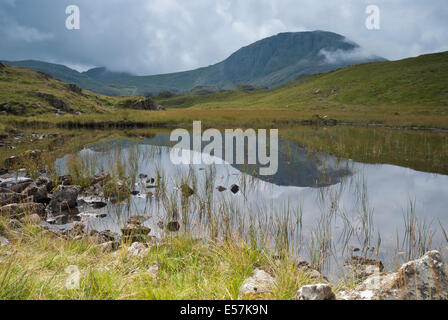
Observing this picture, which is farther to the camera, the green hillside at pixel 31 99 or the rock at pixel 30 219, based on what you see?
the green hillside at pixel 31 99

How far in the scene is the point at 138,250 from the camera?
4.77 m

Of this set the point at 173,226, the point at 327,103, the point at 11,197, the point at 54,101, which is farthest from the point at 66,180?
the point at 327,103

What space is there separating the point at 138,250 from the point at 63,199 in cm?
488

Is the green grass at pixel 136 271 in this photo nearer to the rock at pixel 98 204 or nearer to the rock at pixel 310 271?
the rock at pixel 310 271

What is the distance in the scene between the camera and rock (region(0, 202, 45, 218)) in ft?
22.4

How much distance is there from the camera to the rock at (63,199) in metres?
8.15

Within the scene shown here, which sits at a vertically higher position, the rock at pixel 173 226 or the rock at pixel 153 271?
the rock at pixel 153 271

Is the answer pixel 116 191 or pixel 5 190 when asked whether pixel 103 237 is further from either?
pixel 5 190


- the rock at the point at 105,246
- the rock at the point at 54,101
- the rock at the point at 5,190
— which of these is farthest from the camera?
the rock at the point at 54,101

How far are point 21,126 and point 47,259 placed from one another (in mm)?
41029

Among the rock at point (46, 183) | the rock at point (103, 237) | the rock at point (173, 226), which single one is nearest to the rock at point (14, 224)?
the rock at point (103, 237)

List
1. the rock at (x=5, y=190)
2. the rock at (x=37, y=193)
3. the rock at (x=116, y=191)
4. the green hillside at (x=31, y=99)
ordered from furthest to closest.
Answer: the green hillside at (x=31, y=99) → the rock at (x=116, y=191) → the rock at (x=5, y=190) → the rock at (x=37, y=193)

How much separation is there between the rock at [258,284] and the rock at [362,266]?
1626mm
